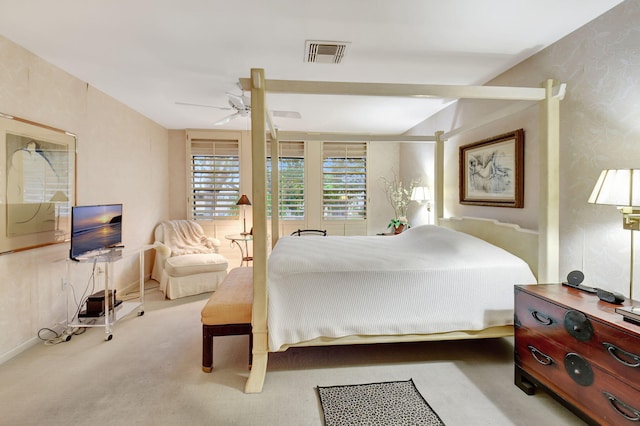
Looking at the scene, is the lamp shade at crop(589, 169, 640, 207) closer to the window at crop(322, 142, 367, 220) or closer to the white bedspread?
the white bedspread

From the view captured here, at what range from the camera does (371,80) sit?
2994 mm

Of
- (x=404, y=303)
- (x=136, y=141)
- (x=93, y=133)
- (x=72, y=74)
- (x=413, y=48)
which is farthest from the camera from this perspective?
(x=136, y=141)

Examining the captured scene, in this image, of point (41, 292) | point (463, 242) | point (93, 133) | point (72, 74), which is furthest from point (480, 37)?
point (41, 292)

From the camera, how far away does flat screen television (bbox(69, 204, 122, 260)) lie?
2.64 meters

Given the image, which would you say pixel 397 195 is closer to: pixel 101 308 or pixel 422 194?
pixel 422 194

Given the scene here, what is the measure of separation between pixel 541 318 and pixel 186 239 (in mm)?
4422

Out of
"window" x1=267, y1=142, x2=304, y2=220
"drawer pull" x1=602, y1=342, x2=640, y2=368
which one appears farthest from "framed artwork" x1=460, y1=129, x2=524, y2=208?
"window" x1=267, y1=142, x2=304, y2=220

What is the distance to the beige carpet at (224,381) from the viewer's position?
1.70m

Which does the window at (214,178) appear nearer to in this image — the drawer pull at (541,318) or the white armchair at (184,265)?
the white armchair at (184,265)

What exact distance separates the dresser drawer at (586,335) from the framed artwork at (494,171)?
3.64 feet

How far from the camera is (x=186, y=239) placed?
4.61 m

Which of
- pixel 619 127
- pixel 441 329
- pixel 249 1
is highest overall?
pixel 249 1

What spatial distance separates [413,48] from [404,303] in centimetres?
197

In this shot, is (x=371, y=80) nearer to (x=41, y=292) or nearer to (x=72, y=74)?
(x=72, y=74)
